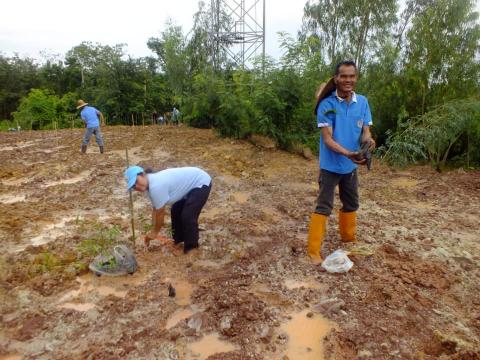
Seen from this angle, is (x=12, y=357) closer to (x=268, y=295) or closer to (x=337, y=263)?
(x=268, y=295)

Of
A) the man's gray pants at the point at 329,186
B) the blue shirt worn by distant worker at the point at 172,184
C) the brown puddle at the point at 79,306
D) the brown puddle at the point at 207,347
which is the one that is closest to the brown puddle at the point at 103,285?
the brown puddle at the point at 79,306

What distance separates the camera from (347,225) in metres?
3.67

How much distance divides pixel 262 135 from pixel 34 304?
7.35 metres

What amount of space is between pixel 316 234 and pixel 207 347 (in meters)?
1.39

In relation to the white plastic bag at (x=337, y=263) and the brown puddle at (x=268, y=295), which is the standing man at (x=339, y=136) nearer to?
the white plastic bag at (x=337, y=263)

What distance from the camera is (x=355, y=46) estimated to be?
651 inches

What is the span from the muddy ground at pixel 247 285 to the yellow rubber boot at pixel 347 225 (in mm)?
85

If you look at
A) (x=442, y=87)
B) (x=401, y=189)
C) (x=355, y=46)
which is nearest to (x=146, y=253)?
(x=401, y=189)

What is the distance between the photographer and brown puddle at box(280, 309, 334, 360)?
2.38 m

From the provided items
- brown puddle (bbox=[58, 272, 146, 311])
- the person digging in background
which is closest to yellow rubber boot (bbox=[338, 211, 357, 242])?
the person digging in background

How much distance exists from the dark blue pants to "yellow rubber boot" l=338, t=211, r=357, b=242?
1.30 meters

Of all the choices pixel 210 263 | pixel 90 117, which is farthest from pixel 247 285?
pixel 90 117

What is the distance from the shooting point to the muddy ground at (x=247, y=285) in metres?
2.44

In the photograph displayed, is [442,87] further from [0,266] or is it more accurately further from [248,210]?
[0,266]
